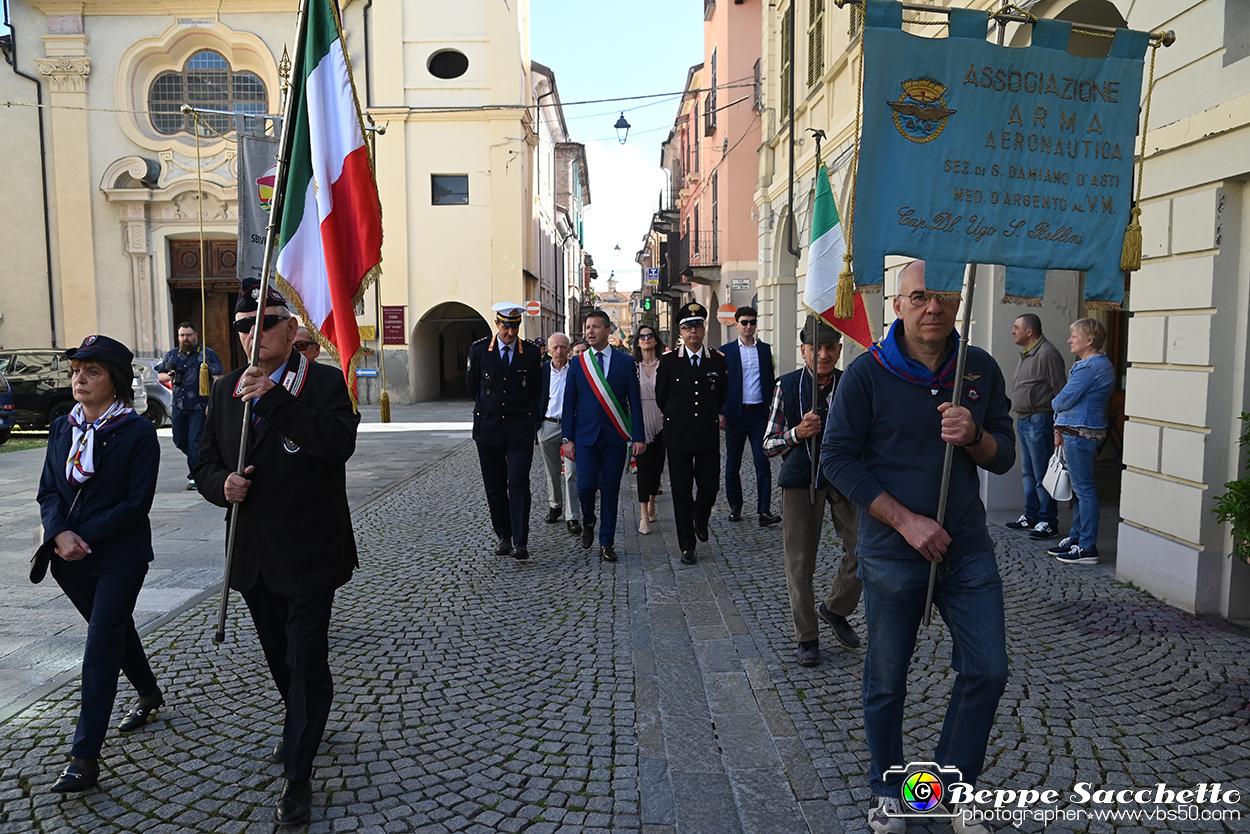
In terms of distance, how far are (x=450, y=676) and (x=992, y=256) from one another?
3.26 m

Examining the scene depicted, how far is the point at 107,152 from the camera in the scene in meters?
25.9

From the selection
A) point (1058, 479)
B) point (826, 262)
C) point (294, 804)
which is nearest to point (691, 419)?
point (826, 262)

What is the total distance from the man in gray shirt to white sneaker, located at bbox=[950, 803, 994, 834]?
5001 mm

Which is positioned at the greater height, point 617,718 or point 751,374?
point 751,374

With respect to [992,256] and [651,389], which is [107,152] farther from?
[992,256]

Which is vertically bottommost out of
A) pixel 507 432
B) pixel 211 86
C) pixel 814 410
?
pixel 507 432

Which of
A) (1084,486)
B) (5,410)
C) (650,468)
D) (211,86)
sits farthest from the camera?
(211,86)

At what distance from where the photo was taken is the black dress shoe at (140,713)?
387 cm

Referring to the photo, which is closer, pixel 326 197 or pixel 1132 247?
pixel 1132 247

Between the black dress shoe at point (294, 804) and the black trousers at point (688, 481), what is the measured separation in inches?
153

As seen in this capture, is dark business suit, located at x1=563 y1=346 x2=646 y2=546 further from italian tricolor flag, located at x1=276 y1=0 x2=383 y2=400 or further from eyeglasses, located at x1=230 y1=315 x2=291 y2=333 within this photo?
eyeglasses, located at x1=230 y1=315 x2=291 y2=333

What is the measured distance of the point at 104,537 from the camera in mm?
3484

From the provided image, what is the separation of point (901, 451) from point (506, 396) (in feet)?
14.9

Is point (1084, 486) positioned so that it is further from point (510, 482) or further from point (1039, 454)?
point (510, 482)
